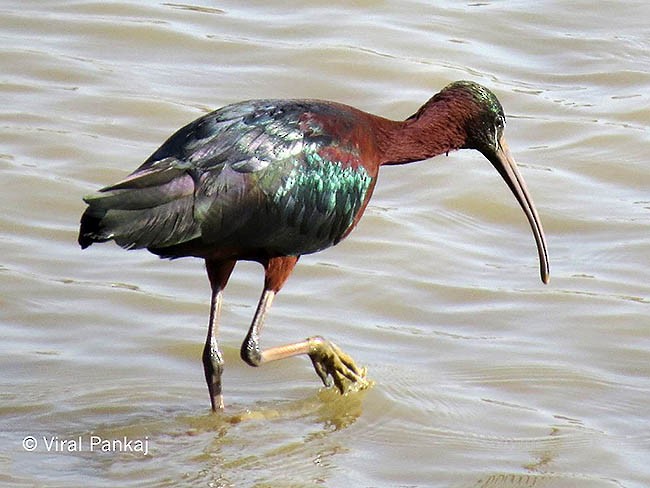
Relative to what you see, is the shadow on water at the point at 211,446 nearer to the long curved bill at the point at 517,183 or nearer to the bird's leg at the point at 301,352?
the bird's leg at the point at 301,352

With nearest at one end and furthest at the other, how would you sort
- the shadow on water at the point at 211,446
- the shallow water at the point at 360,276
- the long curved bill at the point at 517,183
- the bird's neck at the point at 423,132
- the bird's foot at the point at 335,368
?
the shadow on water at the point at 211,446 → the shallow water at the point at 360,276 → the bird's foot at the point at 335,368 → the bird's neck at the point at 423,132 → the long curved bill at the point at 517,183

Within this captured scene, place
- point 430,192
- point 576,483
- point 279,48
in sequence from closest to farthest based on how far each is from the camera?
1. point 576,483
2. point 430,192
3. point 279,48

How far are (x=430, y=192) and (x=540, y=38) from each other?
8.41 ft

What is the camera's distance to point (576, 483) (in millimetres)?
6570

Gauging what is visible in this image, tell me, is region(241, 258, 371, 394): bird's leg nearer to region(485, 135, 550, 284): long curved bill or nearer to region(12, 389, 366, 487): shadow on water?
region(12, 389, 366, 487): shadow on water

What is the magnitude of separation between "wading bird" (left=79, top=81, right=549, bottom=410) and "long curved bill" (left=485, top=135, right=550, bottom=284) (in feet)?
0.06

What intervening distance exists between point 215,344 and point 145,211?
0.89 m

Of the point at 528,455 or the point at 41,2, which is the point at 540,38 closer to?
the point at 41,2

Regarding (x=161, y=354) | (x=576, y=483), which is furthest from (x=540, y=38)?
(x=576, y=483)

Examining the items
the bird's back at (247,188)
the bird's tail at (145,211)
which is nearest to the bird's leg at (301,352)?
the bird's back at (247,188)

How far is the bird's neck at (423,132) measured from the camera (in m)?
7.68

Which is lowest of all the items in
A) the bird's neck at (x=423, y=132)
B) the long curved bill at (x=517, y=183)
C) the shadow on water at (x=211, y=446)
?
the shadow on water at (x=211, y=446)

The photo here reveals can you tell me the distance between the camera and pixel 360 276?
8688mm

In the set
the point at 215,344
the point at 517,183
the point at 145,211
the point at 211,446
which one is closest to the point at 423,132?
the point at 517,183
